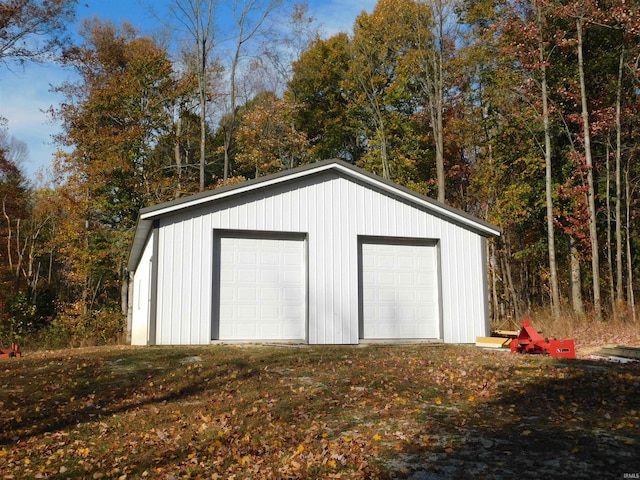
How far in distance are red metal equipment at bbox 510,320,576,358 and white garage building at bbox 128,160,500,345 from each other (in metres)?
2.12

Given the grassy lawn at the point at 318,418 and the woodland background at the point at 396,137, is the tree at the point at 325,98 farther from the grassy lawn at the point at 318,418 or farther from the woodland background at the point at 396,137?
the grassy lawn at the point at 318,418

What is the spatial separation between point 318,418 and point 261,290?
651cm

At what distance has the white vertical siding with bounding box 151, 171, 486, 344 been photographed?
39.1ft

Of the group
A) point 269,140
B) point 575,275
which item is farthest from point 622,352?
point 269,140

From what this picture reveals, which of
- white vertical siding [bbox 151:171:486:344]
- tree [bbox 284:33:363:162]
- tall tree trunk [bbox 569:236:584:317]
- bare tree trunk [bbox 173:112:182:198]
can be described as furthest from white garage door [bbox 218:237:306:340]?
tree [bbox 284:33:363:162]

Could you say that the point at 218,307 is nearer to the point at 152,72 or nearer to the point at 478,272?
the point at 478,272

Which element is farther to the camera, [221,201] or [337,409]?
[221,201]

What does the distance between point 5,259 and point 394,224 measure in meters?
25.2

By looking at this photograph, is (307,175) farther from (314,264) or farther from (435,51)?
(435,51)

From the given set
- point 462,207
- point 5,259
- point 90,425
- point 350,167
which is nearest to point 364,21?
point 462,207

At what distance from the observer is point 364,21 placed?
96.9 feet

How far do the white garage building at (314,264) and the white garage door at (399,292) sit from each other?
0.02 metres

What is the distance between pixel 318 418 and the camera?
6203 mm

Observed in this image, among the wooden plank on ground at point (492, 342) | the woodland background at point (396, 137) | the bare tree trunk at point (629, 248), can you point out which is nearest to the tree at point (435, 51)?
the woodland background at point (396, 137)
